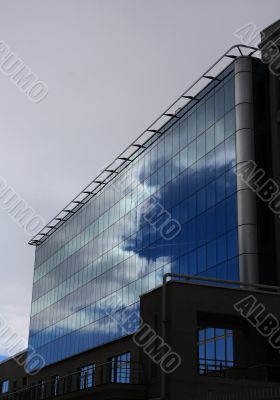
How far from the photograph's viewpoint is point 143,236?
170ft

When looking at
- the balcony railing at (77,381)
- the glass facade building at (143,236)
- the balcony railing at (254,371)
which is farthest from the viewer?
the glass facade building at (143,236)

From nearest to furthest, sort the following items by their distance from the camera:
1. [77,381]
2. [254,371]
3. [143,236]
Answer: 1. [254,371]
2. [77,381]
3. [143,236]

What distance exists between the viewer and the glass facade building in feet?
138

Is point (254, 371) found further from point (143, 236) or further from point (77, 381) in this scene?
point (143, 236)

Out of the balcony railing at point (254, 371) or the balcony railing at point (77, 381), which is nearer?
the balcony railing at point (254, 371)

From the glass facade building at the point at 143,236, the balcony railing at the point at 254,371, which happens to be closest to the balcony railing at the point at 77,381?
the glass facade building at the point at 143,236

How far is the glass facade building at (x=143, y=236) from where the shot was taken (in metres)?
42.1

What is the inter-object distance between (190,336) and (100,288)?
102 feet

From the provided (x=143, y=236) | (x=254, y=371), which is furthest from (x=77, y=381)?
(x=254, y=371)

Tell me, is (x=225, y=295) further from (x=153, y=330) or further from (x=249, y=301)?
(x=153, y=330)

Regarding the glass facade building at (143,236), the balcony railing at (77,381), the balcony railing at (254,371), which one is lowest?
the balcony railing at (254,371)

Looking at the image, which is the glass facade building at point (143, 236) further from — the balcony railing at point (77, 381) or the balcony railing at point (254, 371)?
the balcony railing at point (254, 371)

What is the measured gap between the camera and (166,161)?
50.1 m

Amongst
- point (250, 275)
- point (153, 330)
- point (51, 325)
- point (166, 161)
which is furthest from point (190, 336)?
point (51, 325)
